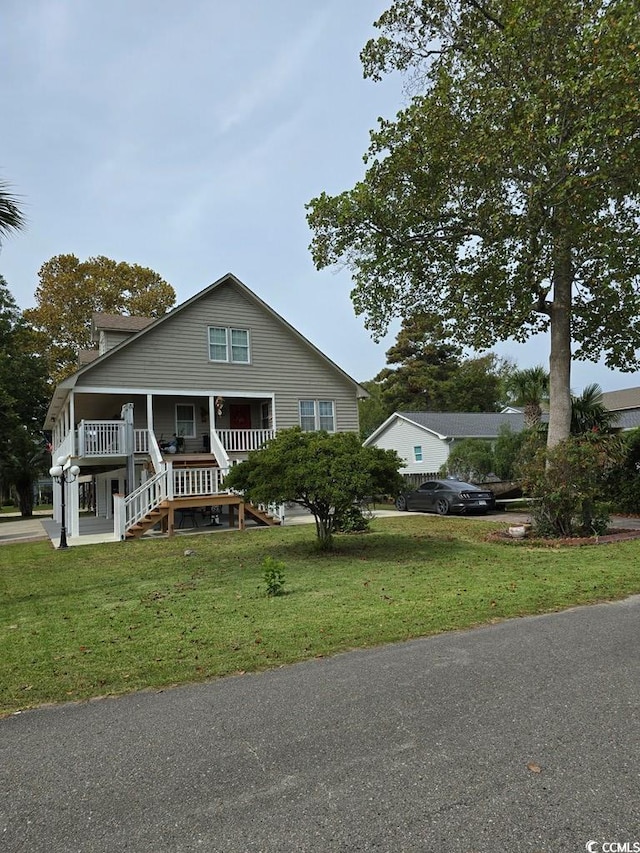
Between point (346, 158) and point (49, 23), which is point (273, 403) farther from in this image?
point (49, 23)

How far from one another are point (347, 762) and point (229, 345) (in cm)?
1891

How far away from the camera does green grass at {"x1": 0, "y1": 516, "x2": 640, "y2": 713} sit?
501cm

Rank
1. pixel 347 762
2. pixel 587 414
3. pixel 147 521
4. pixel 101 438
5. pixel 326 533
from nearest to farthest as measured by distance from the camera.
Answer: pixel 347 762 < pixel 326 533 < pixel 147 521 < pixel 587 414 < pixel 101 438

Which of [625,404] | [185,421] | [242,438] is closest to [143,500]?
[242,438]

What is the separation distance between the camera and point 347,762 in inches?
124

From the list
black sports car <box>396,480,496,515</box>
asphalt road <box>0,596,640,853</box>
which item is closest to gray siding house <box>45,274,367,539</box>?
black sports car <box>396,480,496,515</box>

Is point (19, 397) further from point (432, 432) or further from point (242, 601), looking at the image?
point (242, 601)

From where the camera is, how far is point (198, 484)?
17.0m

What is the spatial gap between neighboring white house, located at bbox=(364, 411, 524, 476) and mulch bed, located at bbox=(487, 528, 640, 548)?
17.0 meters

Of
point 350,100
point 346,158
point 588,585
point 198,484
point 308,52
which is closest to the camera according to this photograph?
point 588,585

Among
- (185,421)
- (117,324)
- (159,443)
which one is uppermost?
(117,324)

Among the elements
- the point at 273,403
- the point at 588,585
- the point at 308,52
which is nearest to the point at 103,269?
the point at 273,403

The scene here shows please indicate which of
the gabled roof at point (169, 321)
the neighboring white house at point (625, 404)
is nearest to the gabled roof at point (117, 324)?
the gabled roof at point (169, 321)

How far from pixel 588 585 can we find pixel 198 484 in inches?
464
